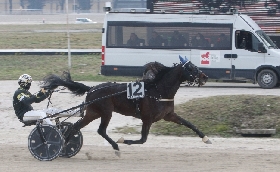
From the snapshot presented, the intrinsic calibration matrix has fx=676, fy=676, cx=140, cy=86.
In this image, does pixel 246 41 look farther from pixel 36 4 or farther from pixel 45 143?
pixel 36 4

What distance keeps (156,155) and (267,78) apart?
9952mm

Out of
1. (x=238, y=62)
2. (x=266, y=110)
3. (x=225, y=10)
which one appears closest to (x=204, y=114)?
(x=266, y=110)

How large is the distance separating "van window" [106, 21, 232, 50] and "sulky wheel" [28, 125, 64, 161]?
10551 mm

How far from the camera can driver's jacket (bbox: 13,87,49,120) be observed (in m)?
10.2

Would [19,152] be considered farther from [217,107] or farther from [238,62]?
[238,62]

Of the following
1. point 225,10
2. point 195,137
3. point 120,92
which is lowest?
point 195,137

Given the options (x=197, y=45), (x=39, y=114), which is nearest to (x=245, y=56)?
(x=197, y=45)

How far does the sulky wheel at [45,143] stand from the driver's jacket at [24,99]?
1.32 ft

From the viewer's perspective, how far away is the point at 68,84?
10.9m

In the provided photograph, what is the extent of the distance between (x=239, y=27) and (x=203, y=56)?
138 centimetres

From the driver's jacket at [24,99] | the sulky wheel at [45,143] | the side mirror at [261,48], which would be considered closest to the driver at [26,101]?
the driver's jacket at [24,99]

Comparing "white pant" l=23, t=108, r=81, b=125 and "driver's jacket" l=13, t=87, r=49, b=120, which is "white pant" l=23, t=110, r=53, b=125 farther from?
"driver's jacket" l=13, t=87, r=49, b=120

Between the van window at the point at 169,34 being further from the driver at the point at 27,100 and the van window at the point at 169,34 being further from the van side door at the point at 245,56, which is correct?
the driver at the point at 27,100

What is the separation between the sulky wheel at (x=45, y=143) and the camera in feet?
33.9
